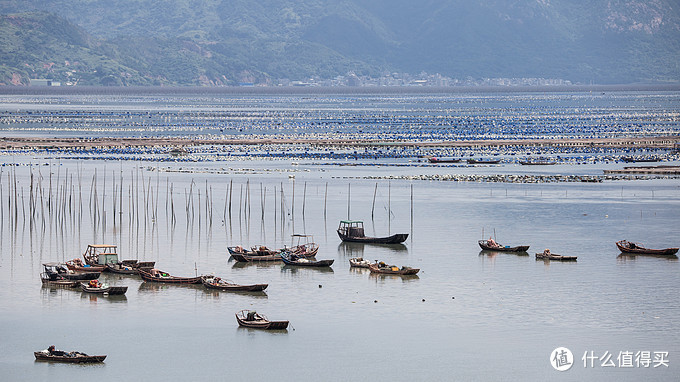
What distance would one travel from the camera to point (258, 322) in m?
48.4

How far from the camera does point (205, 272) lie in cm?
6066

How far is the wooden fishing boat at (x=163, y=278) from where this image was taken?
56.7m

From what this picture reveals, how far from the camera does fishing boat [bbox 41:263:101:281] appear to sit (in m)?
57.1

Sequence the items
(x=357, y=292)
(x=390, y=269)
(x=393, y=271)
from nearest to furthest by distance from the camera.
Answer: (x=357, y=292)
(x=393, y=271)
(x=390, y=269)

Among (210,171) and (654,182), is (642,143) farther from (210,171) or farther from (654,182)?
(210,171)

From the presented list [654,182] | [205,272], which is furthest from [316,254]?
[654,182]

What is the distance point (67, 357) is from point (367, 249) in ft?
92.0

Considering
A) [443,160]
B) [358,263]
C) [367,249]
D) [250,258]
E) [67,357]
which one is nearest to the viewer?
[67,357]

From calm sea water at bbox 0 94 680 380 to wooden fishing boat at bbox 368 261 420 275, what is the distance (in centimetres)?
50

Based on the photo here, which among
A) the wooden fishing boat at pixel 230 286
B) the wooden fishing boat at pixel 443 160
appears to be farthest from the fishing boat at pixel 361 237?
the wooden fishing boat at pixel 443 160

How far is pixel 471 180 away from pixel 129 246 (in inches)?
1763

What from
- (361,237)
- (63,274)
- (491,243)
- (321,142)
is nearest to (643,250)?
(491,243)

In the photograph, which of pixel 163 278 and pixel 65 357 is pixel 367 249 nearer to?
pixel 163 278

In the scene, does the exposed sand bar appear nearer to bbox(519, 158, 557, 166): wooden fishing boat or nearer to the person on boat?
bbox(519, 158, 557, 166): wooden fishing boat
